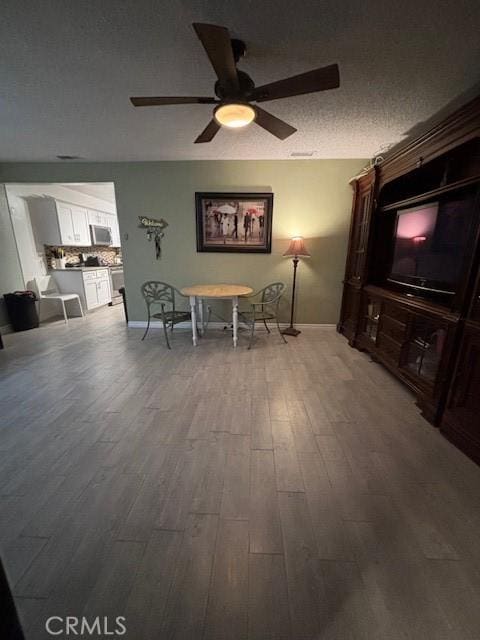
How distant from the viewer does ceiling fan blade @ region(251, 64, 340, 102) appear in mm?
1364

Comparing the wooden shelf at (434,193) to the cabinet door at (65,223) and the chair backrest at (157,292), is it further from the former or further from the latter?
the cabinet door at (65,223)

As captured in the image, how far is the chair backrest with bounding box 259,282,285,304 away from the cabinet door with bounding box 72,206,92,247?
4.17 metres

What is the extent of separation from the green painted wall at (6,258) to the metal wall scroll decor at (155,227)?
2.20m

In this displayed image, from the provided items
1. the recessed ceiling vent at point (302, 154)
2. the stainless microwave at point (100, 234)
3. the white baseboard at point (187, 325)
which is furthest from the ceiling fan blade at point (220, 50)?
the stainless microwave at point (100, 234)

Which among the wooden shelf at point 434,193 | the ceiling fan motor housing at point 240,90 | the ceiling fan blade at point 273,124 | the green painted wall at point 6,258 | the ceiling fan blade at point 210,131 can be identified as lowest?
the green painted wall at point 6,258

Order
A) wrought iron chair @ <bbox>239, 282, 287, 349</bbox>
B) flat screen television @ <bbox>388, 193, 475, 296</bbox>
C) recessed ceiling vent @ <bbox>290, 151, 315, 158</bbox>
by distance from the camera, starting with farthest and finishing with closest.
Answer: wrought iron chair @ <bbox>239, 282, 287, 349</bbox> → recessed ceiling vent @ <bbox>290, 151, 315, 158</bbox> → flat screen television @ <bbox>388, 193, 475, 296</bbox>

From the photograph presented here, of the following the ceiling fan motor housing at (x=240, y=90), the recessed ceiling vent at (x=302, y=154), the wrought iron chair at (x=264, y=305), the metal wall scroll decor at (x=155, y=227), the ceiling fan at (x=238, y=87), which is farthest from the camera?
the metal wall scroll decor at (x=155, y=227)

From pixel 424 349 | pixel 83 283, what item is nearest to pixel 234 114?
pixel 424 349

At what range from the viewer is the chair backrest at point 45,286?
4.70 metres

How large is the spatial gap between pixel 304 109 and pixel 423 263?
174cm

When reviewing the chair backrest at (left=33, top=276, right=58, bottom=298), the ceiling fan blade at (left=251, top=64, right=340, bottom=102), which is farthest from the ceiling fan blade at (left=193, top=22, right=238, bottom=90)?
the chair backrest at (left=33, top=276, right=58, bottom=298)

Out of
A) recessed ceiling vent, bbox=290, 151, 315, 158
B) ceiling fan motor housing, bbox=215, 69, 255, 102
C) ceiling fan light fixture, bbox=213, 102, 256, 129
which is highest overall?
recessed ceiling vent, bbox=290, 151, 315, 158

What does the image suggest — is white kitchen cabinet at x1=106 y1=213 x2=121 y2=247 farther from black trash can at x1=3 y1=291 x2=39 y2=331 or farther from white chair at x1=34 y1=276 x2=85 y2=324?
black trash can at x1=3 y1=291 x2=39 y2=331

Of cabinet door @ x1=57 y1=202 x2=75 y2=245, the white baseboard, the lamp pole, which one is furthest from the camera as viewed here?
cabinet door @ x1=57 y1=202 x2=75 y2=245
